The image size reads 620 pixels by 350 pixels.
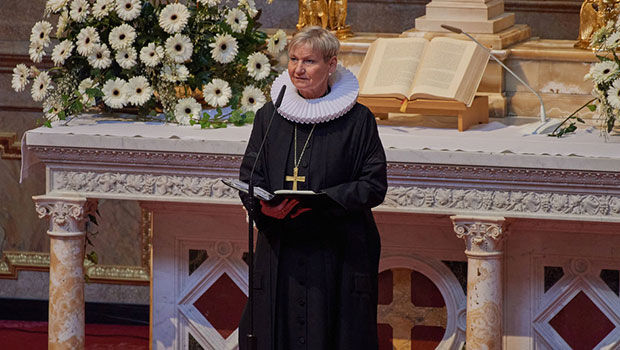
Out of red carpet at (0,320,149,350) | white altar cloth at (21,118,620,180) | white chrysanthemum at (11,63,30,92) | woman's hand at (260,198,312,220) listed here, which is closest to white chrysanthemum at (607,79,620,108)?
white altar cloth at (21,118,620,180)

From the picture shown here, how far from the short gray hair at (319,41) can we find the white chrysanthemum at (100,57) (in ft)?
5.00

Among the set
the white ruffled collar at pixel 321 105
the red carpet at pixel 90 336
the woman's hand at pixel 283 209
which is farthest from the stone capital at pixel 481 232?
the red carpet at pixel 90 336

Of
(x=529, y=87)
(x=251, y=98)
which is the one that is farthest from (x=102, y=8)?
(x=529, y=87)

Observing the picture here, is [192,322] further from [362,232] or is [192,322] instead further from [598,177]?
[598,177]

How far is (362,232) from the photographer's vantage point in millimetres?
4426

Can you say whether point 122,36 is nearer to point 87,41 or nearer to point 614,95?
point 87,41

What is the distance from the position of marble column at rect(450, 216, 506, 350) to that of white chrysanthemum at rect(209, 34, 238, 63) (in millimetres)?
1313

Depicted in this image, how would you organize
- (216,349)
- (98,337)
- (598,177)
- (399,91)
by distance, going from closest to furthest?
1. (598,177)
2. (399,91)
3. (216,349)
4. (98,337)

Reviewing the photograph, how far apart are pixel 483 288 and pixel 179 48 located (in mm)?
1732

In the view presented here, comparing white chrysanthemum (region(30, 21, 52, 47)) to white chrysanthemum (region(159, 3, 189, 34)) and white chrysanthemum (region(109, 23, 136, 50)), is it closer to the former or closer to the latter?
white chrysanthemum (region(109, 23, 136, 50))

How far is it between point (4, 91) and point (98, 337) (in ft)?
5.14

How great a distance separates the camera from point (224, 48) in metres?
5.71

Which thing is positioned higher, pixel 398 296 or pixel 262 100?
pixel 262 100

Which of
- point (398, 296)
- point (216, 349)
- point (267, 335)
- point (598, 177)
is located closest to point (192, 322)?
point (216, 349)
